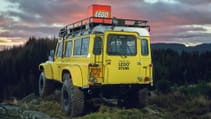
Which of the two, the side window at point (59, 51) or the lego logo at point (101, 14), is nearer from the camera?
the lego logo at point (101, 14)

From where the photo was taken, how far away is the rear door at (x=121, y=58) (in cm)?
1073

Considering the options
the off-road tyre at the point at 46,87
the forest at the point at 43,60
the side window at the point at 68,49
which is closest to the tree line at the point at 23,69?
the forest at the point at 43,60

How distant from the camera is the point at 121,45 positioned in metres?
11.0

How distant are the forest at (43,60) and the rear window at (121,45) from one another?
7939 millimetres

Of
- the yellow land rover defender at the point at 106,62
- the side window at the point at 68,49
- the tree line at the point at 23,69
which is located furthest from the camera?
the tree line at the point at 23,69

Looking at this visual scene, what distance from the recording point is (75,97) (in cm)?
1084

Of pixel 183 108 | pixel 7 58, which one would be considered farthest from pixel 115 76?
pixel 7 58

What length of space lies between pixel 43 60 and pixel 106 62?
16.8 m

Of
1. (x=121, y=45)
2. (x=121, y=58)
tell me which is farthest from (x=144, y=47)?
(x=121, y=58)

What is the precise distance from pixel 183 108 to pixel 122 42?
3.31 meters

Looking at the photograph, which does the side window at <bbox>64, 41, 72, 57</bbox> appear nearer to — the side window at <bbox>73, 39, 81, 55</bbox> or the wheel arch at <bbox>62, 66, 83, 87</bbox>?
the side window at <bbox>73, 39, 81, 55</bbox>

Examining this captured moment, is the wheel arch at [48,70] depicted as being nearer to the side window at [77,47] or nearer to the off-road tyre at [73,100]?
the side window at [77,47]

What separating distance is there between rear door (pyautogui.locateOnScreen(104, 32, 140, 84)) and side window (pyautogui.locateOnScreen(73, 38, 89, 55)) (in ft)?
2.01

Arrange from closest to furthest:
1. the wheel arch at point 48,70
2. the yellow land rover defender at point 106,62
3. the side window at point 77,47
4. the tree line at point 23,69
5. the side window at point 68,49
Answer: the yellow land rover defender at point 106,62 < the side window at point 77,47 < the side window at point 68,49 < the wheel arch at point 48,70 < the tree line at point 23,69
